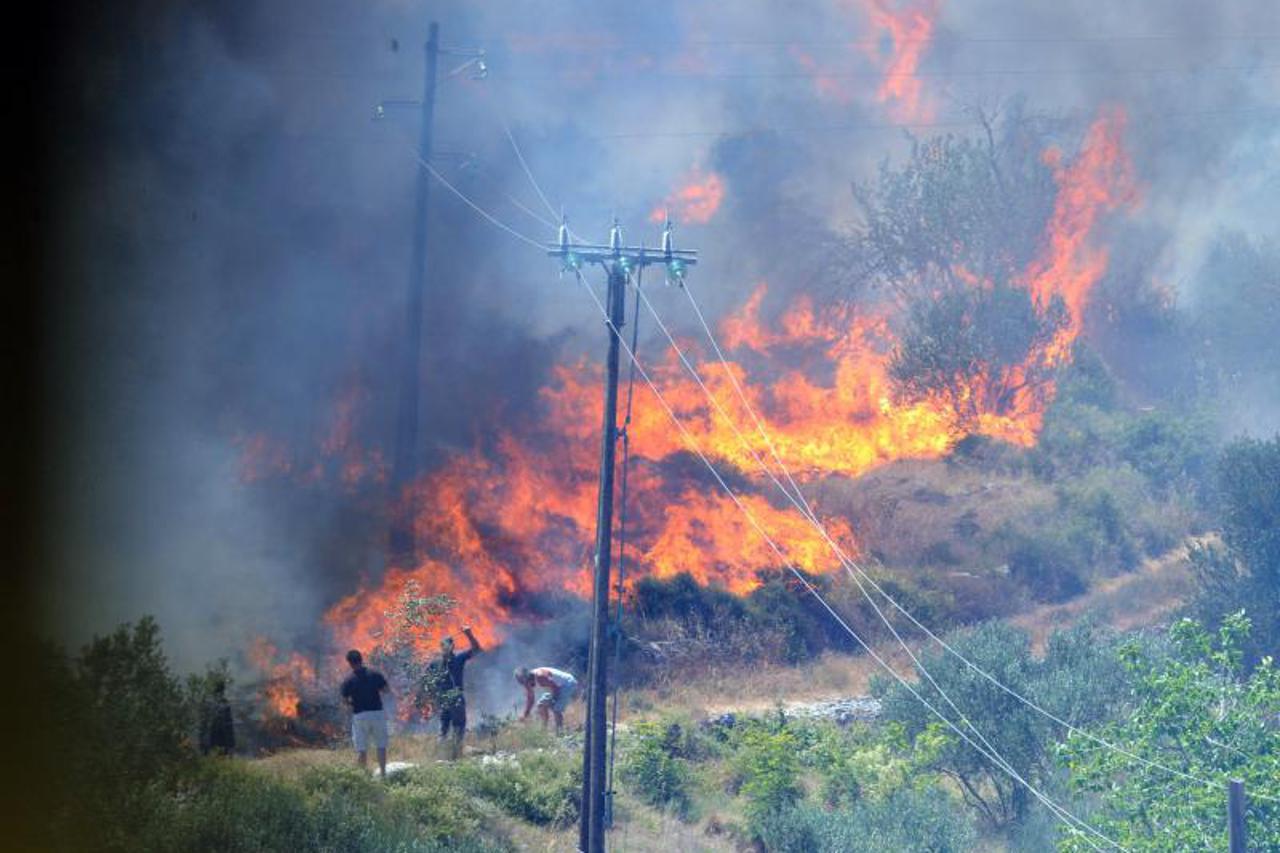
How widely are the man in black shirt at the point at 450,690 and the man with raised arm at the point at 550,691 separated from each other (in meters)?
1.92

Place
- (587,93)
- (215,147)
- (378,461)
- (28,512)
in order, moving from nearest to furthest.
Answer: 1. (28,512)
2. (378,461)
3. (215,147)
4. (587,93)

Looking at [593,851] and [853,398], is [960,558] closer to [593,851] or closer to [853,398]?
[853,398]

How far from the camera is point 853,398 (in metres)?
35.8

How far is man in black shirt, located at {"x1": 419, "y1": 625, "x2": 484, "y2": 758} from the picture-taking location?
18.8 m

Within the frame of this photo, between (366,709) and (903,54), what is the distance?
33.6 m

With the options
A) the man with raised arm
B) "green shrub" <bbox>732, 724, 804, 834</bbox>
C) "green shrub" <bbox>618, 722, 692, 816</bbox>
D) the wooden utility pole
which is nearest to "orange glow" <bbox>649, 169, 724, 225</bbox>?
the man with raised arm

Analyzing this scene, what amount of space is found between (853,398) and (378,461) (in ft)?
43.2

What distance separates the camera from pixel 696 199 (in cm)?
3906

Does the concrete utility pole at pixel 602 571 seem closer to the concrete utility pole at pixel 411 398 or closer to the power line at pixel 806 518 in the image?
the power line at pixel 806 518

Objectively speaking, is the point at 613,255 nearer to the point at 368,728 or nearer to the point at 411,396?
the point at 368,728

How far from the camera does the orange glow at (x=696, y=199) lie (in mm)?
38562

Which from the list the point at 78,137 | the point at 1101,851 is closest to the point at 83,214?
the point at 78,137

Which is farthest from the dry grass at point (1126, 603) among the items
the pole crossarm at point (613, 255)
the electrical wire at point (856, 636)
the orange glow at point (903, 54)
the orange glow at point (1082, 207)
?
the orange glow at point (903, 54)

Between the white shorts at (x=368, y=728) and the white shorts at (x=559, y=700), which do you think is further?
the white shorts at (x=559, y=700)
